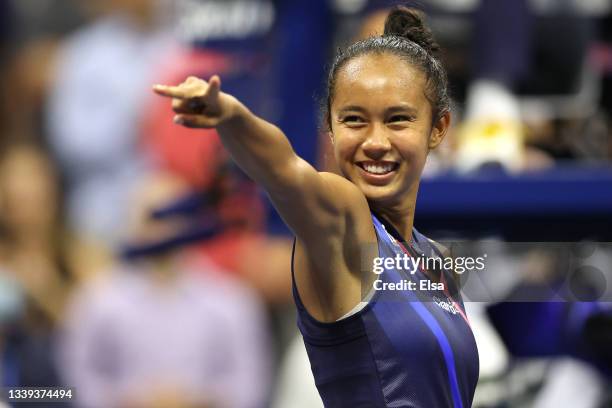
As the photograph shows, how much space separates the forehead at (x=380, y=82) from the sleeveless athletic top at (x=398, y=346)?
17cm

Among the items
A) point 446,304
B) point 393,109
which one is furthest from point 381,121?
point 446,304

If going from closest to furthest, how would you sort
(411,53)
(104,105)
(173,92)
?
1. (173,92)
2. (411,53)
3. (104,105)

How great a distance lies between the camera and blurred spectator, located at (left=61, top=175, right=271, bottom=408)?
3.63m

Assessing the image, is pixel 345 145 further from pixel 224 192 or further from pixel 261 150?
pixel 224 192

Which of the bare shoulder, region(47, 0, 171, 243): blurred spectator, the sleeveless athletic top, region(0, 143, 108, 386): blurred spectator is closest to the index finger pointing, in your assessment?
the bare shoulder

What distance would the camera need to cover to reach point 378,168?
1.62 metres

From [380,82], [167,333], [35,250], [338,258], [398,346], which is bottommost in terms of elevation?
[167,333]

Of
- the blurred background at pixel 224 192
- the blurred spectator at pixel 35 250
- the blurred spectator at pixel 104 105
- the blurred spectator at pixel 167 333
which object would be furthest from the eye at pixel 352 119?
the blurred spectator at pixel 104 105

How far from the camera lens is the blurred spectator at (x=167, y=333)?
3.63m

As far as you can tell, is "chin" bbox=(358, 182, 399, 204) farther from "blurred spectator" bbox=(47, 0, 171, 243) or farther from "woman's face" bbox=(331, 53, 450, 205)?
"blurred spectator" bbox=(47, 0, 171, 243)

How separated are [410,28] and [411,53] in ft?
0.21

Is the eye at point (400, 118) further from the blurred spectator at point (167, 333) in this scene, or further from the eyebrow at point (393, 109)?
the blurred spectator at point (167, 333)

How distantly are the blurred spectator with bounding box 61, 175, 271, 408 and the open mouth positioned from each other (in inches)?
81.5

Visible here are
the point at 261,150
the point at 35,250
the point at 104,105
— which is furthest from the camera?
the point at 104,105
